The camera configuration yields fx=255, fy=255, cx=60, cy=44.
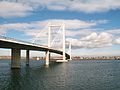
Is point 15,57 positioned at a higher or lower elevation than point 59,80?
higher

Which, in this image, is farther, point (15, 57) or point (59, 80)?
point (15, 57)

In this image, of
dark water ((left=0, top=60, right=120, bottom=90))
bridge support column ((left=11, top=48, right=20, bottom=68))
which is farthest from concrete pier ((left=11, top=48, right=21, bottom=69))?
dark water ((left=0, top=60, right=120, bottom=90))

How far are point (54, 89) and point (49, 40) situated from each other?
293 ft

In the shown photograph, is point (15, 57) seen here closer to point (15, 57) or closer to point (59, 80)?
point (15, 57)

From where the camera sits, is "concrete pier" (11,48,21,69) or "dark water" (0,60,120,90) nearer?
"dark water" (0,60,120,90)

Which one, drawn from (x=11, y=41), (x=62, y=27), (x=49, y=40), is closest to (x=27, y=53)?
(x=49, y=40)

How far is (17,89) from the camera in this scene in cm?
4175

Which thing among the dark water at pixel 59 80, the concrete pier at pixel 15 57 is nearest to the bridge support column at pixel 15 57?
the concrete pier at pixel 15 57

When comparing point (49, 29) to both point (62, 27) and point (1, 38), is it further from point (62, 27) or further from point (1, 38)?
point (1, 38)

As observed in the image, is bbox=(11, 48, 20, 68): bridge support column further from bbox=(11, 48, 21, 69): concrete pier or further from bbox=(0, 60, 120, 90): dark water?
bbox=(0, 60, 120, 90): dark water

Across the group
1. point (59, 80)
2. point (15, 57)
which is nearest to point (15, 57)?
point (15, 57)

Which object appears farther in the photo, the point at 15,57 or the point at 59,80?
the point at 15,57

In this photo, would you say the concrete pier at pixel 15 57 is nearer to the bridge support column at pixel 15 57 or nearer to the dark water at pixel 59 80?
the bridge support column at pixel 15 57

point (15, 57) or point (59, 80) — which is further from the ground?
point (15, 57)
